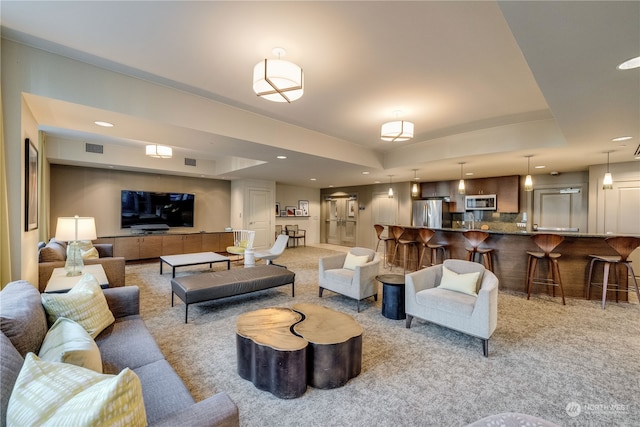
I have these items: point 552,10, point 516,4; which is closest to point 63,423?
point 516,4

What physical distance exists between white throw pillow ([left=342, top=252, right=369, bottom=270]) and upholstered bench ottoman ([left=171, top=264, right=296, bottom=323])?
0.90 meters

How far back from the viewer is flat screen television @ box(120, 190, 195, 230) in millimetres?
6910

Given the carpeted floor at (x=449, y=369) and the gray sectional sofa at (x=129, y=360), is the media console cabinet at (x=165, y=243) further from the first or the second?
the gray sectional sofa at (x=129, y=360)

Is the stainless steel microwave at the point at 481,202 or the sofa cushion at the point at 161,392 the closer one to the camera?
the sofa cushion at the point at 161,392

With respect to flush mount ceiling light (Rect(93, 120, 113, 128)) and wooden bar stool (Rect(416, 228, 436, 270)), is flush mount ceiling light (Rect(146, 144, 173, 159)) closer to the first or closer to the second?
flush mount ceiling light (Rect(93, 120, 113, 128))

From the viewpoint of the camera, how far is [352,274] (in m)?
3.94

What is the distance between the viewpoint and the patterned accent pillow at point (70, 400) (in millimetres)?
887

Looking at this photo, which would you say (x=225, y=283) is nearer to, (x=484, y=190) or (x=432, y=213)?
(x=432, y=213)

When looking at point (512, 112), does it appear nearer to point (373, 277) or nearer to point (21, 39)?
point (373, 277)

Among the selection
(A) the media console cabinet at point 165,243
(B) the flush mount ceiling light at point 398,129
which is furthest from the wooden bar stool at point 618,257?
(A) the media console cabinet at point 165,243

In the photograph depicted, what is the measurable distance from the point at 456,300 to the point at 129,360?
114 inches

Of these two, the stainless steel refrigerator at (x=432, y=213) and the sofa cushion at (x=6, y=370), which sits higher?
the stainless steel refrigerator at (x=432, y=213)

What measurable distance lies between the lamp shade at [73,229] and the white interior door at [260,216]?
5138 mm

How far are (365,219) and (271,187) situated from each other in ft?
11.6
